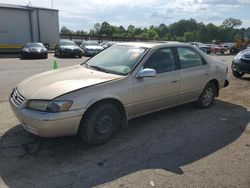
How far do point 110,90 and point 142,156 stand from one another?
1099mm

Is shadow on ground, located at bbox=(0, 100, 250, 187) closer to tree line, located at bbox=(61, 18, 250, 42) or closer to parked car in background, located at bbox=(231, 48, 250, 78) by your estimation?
parked car in background, located at bbox=(231, 48, 250, 78)

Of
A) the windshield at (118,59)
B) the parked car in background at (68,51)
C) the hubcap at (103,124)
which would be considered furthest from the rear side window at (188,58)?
the parked car in background at (68,51)

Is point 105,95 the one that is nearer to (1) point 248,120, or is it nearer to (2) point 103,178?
(2) point 103,178

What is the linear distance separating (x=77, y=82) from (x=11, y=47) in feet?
78.1

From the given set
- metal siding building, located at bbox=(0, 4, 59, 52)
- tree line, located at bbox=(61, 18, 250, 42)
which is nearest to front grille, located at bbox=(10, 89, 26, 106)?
metal siding building, located at bbox=(0, 4, 59, 52)

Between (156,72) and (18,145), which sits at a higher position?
(156,72)

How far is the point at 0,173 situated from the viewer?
3.79 metres

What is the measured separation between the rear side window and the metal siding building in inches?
901

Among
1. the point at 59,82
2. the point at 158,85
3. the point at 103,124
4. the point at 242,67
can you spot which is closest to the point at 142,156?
the point at 103,124

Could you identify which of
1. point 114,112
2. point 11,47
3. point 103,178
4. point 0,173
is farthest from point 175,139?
point 11,47

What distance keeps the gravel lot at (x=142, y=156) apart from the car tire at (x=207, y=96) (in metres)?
0.61

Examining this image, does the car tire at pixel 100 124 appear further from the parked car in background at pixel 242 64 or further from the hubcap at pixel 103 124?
the parked car in background at pixel 242 64

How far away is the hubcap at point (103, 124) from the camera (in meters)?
4.61

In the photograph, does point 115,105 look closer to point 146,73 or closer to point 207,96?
point 146,73
